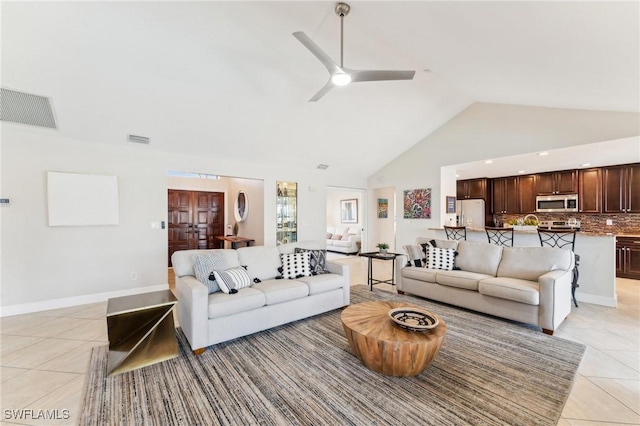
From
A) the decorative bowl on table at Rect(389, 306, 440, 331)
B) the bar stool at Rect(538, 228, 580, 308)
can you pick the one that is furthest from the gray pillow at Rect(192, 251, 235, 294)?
the bar stool at Rect(538, 228, 580, 308)

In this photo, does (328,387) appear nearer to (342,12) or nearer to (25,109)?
(342,12)

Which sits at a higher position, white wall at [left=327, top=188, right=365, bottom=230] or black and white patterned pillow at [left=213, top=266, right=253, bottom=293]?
white wall at [left=327, top=188, right=365, bottom=230]

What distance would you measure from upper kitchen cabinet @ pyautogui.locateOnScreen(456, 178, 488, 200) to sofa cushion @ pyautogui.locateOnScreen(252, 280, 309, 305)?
6431 millimetres

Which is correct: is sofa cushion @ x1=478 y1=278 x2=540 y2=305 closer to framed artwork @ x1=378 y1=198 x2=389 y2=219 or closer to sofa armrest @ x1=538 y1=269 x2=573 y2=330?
sofa armrest @ x1=538 y1=269 x2=573 y2=330

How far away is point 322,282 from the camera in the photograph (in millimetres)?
3486

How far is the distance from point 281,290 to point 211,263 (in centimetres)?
88

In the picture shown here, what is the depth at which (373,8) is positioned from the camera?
7.99 ft

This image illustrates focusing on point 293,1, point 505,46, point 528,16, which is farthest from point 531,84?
point 293,1

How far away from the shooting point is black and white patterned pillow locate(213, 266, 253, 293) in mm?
2949

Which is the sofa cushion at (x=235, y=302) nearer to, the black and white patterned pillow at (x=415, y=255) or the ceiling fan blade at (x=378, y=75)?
the ceiling fan blade at (x=378, y=75)

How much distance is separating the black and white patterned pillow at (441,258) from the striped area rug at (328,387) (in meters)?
1.39

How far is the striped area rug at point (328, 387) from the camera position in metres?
1.80

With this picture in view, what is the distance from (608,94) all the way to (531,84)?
78 centimetres

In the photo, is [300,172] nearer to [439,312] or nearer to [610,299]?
[439,312]
